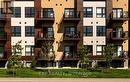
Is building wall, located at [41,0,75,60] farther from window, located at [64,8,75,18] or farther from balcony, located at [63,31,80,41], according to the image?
balcony, located at [63,31,80,41]

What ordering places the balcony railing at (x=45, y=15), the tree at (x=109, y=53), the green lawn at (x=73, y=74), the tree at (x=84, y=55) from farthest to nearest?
the balcony railing at (x=45, y=15)
the tree at (x=84, y=55)
the tree at (x=109, y=53)
the green lawn at (x=73, y=74)

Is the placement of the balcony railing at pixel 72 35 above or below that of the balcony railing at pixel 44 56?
above

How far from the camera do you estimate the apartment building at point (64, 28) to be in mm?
77375

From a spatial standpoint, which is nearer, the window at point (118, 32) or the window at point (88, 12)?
the window at point (118, 32)

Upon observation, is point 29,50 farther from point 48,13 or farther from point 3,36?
point 48,13

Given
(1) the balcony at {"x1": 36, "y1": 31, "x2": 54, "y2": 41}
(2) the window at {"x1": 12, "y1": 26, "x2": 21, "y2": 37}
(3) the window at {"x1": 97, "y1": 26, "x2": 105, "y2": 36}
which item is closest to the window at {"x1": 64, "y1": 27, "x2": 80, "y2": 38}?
(1) the balcony at {"x1": 36, "y1": 31, "x2": 54, "y2": 41}

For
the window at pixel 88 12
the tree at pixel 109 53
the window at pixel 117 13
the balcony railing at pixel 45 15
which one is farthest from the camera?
the window at pixel 88 12

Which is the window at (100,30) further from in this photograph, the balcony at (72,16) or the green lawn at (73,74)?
the green lawn at (73,74)

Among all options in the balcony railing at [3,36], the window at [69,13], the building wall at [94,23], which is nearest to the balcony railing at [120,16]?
the building wall at [94,23]

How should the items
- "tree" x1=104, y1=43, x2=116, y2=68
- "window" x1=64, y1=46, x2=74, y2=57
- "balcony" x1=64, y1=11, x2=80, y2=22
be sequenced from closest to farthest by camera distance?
1. "tree" x1=104, y1=43, x2=116, y2=68
2. "balcony" x1=64, y1=11, x2=80, y2=22
3. "window" x1=64, y1=46, x2=74, y2=57

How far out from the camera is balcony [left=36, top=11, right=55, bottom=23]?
77000mm

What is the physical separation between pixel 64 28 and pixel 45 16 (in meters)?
4.01

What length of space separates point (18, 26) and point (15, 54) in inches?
416

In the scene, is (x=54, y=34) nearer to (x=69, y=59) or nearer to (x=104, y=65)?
(x=69, y=59)
